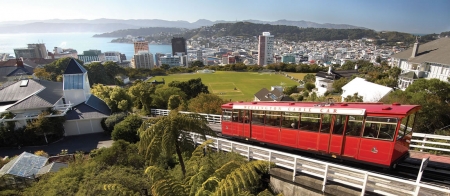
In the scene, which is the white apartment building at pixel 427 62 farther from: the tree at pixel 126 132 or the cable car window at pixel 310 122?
the tree at pixel 126 132

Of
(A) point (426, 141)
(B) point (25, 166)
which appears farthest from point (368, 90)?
(B) point (25, 166)

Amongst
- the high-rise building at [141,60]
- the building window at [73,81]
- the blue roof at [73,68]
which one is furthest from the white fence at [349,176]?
the high-rise building at [141,60]

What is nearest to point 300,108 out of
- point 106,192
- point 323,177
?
point 323,177

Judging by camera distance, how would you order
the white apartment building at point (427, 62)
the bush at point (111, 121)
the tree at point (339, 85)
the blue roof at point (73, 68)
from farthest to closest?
1. the tree at point (339, 85)
2. the white apartment building at point (427, 62)
3. the blue roof at point (73, 68)
4. the bush at point (111, 121)

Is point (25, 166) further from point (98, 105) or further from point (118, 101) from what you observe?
point (118, 101)

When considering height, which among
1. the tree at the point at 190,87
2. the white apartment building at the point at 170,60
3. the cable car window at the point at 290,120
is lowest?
the white apartment building at the point at 170,60

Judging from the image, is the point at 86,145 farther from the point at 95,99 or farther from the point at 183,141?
the point at 183,141
